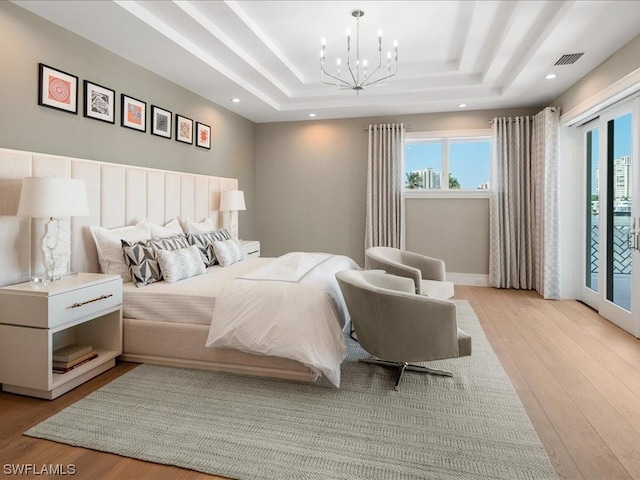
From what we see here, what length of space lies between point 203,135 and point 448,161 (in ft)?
11.8

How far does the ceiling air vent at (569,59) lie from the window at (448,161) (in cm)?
183

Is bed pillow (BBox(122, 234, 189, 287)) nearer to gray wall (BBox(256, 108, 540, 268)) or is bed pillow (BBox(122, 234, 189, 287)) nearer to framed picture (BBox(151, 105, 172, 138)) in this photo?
framed picture (BBox(151, 105, 172, 138))

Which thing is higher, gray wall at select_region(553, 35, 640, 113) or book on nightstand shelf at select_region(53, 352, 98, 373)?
gray wall at select_region(553, 35, 640, 113)

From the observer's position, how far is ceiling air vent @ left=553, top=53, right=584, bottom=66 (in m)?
3.64

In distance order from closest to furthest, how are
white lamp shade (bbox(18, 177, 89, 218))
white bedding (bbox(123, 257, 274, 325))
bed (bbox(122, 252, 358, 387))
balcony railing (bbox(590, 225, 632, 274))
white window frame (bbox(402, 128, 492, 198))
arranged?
white lamp shade (bbox(18, 177, 89, 218)) < bed (bbox(122, 252, 358, 387)) < white bedding (bbox(123, 257, 274, 325)) < balcony railing (bbox(590, 225, 632, 274)) < white window frame (bbox(402, 128, 492, 198))

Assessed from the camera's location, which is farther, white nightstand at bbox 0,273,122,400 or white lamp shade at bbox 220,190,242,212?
white lamp shade at bbox 220,190,242,212

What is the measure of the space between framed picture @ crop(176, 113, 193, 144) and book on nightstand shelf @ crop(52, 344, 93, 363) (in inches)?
102

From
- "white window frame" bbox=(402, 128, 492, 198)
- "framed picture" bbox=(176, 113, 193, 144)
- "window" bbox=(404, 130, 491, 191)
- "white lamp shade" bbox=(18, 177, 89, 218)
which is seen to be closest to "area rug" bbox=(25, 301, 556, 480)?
"white lamp shade" bbox=(18, 177, 89, 218)

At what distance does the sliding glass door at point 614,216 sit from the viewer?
361 centimetres

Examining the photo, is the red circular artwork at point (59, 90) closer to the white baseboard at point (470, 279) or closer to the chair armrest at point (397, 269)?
the chair armrest at point (397, 269)

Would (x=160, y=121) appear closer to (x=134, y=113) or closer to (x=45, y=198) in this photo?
(x=134, y=113)

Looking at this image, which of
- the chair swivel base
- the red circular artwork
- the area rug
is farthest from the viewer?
the red circular artwork

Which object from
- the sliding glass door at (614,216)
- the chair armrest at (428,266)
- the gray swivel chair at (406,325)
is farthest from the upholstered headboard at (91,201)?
the sliding glass door at (614,216)

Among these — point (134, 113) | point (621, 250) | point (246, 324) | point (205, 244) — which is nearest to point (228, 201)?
point (205, 244)
